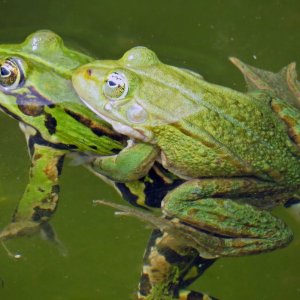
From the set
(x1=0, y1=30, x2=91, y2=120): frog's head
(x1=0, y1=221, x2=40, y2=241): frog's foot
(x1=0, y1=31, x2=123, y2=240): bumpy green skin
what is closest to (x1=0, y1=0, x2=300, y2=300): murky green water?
(x1=0, y1=221, x2=40, y2=241): frog's foot

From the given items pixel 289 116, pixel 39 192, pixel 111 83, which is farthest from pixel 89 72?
pixel 289 116

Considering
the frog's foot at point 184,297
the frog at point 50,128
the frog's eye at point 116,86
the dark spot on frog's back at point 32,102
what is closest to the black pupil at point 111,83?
the frog's eye at point 116,86

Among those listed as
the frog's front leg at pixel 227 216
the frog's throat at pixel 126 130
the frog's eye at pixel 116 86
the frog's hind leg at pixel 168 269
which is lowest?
the frog's hind leg at pixel 168 269

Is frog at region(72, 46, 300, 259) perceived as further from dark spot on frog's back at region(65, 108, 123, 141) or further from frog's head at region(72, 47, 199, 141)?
dark spot on frog's back at region(65, 108, 123, 141)

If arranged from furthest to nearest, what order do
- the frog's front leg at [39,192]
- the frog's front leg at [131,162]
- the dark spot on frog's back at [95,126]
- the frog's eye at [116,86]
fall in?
the frog's front leg at [39,192] < the dark spot on frog's back at [95,126] < the frog's front leg at [131,162] < the frog's eye at [116,86]

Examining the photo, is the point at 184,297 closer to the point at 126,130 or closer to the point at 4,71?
the point at 126,130

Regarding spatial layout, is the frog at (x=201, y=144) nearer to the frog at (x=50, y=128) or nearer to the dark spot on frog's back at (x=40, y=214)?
the frog at (x=50, y=128)
